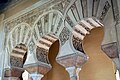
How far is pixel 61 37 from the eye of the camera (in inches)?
162

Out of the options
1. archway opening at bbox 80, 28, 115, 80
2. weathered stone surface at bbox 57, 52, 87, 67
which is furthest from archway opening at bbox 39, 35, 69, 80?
weathered stone surface at bbox 57, 52, 87, 67

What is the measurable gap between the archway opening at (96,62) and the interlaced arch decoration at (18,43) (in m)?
1.81

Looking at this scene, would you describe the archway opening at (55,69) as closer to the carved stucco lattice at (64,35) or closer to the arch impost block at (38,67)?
the arch impost block at (38,67)

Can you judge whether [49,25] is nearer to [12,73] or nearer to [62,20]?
[62,20]

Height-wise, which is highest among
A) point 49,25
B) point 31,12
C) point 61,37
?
point 31,12

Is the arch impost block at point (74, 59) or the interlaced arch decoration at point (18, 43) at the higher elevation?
the interlaced arch decoration at point (18, 43)

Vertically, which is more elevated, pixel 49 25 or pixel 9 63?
pixel 49 25

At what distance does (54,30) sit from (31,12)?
0.97m

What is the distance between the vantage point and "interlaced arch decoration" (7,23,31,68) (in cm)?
489

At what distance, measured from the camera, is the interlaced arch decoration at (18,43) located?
193 inches

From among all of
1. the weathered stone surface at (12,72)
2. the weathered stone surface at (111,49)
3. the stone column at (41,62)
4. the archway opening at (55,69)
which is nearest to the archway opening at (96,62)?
the archway opening at (55,69)

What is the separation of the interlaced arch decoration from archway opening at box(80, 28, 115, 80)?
5.93 ft

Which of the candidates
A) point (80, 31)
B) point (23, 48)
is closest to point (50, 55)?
point (23, 48)

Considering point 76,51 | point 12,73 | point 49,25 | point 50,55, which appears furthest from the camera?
point 50,55
